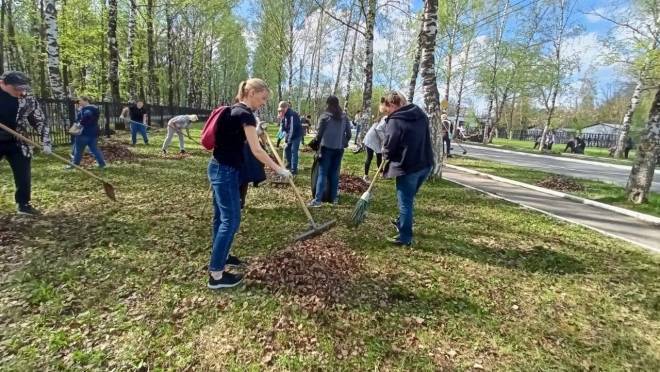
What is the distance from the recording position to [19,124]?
4.85m

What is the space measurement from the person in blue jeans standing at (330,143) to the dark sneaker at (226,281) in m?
2.83

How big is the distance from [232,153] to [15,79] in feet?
12.0

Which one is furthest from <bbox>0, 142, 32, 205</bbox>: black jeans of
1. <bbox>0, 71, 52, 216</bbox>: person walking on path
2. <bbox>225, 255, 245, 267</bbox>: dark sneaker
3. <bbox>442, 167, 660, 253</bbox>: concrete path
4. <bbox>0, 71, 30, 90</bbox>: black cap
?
<bbox>442, 167, 660, 253</bbox>: concrete path

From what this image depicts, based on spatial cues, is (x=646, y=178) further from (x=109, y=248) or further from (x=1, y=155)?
(x=1, y=155)

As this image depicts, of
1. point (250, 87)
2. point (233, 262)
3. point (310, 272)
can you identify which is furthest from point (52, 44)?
point (310, 272)

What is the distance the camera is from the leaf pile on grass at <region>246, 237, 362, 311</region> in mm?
3436

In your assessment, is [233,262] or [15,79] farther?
[15,79]

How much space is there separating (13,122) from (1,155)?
0.46m

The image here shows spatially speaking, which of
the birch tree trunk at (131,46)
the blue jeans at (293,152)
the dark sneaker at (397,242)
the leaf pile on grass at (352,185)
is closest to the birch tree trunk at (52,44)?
the birch tree trunk at (131,46)

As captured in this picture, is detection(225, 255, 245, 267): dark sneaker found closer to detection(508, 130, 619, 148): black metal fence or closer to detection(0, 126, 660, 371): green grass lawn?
detection(0, 126, 660, 371): green grass lawn

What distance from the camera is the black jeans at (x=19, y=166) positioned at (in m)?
4.70

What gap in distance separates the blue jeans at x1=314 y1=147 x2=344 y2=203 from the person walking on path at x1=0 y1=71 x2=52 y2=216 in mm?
4038

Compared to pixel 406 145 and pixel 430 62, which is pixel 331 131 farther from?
pixel 430 62

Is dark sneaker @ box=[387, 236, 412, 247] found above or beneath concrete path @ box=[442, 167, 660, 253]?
beneath
